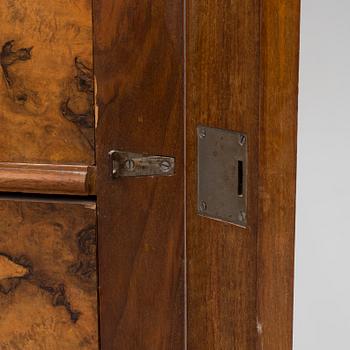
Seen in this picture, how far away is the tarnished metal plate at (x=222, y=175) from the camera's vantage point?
40.3 inches

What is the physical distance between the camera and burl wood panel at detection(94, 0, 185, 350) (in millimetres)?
990

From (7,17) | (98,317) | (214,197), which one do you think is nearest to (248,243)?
(214,197)

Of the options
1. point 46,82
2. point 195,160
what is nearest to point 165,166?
point 195,160

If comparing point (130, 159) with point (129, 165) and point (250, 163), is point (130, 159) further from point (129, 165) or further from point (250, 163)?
point (250, 163)

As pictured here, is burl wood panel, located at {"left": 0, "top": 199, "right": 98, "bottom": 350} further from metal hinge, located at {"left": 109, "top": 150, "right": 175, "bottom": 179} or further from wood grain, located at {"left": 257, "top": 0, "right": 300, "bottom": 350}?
wood grain, located at {"left": 257, "top": 0, "right": 300, "bottom": 350}

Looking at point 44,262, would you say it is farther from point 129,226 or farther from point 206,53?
point 206,53

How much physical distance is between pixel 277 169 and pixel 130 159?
0.15 m

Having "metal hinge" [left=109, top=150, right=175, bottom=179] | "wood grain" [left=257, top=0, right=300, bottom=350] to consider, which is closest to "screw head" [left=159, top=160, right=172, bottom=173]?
"metal hinge" [left=109, top=150, right=175, bottom=179]

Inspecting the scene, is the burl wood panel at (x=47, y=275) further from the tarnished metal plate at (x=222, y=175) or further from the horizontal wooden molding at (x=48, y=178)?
the tarnished metal plate at (x=222, y=175)

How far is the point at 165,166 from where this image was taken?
1.05 metres

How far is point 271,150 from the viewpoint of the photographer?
3.25ft

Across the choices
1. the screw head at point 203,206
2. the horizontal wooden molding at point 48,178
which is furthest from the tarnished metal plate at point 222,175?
the horizontal wooden molding at point 48,178

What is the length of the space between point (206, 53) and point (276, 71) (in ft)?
0.28

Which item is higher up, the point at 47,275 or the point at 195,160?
the point at 195,160
